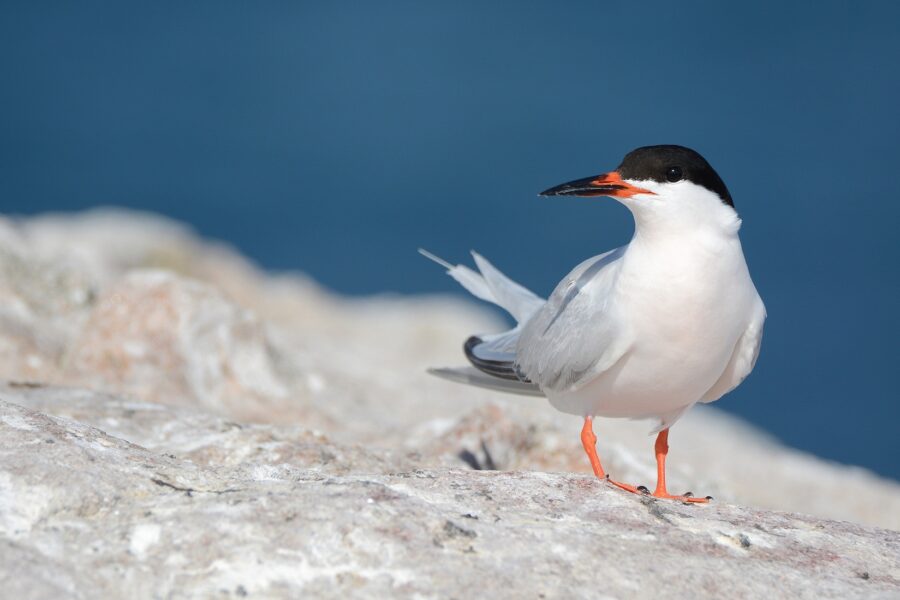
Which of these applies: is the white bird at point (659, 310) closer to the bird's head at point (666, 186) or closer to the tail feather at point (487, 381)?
the bird's head at point (666, 186)

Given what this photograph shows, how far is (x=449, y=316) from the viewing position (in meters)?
17.0

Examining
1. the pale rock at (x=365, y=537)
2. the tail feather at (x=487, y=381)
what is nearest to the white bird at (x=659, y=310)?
the tail feather at (x=487, y=381)

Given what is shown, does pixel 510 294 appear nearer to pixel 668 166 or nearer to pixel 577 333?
pixel 577 333

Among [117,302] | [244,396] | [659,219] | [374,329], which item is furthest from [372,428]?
[374,329]

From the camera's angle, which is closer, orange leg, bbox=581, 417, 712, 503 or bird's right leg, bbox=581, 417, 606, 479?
orange leg, bbox=581, 417, 712, 503

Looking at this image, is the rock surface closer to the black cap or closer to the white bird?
the white bird

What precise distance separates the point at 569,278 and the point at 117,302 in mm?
3754

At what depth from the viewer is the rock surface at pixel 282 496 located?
3.46 metres

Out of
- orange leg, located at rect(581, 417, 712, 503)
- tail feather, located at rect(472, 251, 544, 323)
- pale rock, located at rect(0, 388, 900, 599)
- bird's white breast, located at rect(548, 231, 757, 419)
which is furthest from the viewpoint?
tail feather, located at rect(472, 251, 544, 323)

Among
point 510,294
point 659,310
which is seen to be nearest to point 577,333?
point 659,310

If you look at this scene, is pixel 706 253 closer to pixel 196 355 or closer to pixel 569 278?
pixel 569 278

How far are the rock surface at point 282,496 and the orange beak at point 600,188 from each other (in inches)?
53.4

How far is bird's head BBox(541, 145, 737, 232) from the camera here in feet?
16.7

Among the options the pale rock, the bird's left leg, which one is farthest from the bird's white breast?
the pale rock
